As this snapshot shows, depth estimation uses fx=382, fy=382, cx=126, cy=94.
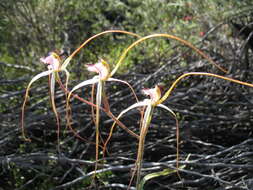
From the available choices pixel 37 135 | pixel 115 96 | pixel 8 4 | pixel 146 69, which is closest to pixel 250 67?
pixel 146 69

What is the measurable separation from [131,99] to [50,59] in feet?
4.71

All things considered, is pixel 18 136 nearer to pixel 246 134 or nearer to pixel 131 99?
pixel 131 99

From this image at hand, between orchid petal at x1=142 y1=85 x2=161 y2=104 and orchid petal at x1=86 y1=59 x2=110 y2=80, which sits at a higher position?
orchid petal at x1=86 y1=59 x2=110 y2=80

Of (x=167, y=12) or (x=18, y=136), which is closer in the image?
(x=18, y=136)

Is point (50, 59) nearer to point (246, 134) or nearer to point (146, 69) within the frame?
point (246, 134)

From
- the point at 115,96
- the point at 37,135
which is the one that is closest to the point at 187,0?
the point at 115,96

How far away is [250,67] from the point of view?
259cm

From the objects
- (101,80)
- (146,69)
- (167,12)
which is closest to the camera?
(101,80)

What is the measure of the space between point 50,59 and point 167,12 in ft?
7.68

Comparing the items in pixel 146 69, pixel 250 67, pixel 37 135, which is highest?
pixel 146 69

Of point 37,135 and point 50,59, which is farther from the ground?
point 37,135

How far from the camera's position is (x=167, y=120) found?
2.24 m

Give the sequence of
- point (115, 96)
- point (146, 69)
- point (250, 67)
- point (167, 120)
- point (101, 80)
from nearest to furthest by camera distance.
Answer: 1. point (101, 80)
2. point (167, 120)
3. point (115, 96)
4. point (250, 67)
5. point (146, 69)

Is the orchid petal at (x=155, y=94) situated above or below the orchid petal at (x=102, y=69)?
below
